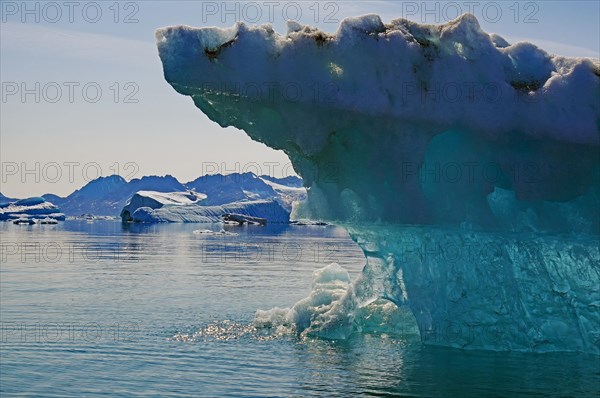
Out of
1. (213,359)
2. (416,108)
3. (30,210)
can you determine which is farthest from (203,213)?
(416,108)

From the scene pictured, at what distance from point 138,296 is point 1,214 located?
481 feet

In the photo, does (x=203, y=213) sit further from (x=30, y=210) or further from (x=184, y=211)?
(x=30, y=210)

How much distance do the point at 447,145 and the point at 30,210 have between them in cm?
16156

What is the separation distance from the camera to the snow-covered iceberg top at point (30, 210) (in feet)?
542

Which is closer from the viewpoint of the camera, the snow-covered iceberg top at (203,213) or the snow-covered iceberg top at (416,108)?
the snow-covered iceberg top at (416,108)

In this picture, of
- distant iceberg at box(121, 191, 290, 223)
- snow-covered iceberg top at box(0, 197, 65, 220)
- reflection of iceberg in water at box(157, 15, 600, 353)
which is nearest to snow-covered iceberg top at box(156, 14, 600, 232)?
reflection of iceberg in water at box(157, 15, 600, 353)

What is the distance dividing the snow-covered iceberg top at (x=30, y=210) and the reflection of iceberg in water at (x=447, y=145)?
6035 inches

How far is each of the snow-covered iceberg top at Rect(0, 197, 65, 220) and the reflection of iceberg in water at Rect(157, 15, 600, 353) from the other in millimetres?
153283

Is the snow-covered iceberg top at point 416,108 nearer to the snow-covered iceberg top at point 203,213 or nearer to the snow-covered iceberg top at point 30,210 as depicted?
the snow-covered iceberg top at point 203,213

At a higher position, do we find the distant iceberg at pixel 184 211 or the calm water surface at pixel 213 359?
the distant iceberg at pixel 184 211

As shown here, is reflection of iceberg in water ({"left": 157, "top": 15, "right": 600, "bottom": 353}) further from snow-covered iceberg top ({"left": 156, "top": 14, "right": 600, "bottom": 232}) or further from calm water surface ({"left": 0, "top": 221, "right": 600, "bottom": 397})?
calm water surface ({"left": 0, "top": 221, "right": 600, "bottom": 397})

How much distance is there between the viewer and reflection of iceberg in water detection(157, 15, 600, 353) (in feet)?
55.7

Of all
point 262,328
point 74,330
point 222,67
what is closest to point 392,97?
point 222,67

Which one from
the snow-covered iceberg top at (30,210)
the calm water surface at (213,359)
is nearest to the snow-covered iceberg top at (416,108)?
the calm water surface at (213,359)
